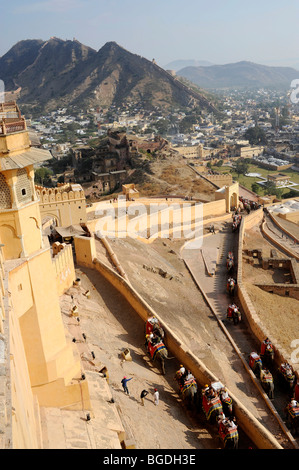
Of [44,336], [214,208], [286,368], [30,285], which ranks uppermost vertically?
[30,285]

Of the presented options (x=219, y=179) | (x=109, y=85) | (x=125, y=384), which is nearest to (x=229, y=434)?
(x=125, y=384)

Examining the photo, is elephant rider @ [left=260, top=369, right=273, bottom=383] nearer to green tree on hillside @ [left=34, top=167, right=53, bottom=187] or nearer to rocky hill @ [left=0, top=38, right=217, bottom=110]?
green tree on hillside @ [left=34, top=167, right=53, bottom=187]

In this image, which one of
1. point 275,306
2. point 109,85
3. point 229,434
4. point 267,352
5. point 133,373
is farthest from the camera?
point 109,85

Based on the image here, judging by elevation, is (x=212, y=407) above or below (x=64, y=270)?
below

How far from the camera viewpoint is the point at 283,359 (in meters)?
11.9

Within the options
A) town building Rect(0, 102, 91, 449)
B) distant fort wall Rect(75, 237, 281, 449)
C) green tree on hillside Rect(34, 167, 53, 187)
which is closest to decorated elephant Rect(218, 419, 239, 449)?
distant fort wall Rect(75, 237, 281, 449)

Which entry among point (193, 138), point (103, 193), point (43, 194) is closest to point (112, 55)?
point (193, 138)

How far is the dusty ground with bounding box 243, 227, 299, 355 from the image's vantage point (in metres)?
14.6

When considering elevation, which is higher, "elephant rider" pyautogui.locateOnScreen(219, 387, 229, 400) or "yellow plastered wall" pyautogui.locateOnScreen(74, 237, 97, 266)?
"yellow plastered wall" pyautogui.locateOnScreen(74, 237, 97, 266)

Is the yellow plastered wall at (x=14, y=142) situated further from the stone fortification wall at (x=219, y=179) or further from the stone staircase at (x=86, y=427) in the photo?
the stone fortification wall at (x=219, y=179)

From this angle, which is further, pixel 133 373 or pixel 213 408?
pixel 133 373

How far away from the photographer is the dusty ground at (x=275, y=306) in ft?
47.8

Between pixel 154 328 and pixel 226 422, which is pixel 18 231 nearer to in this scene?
pixel 154 328

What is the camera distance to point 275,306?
17.0 m
